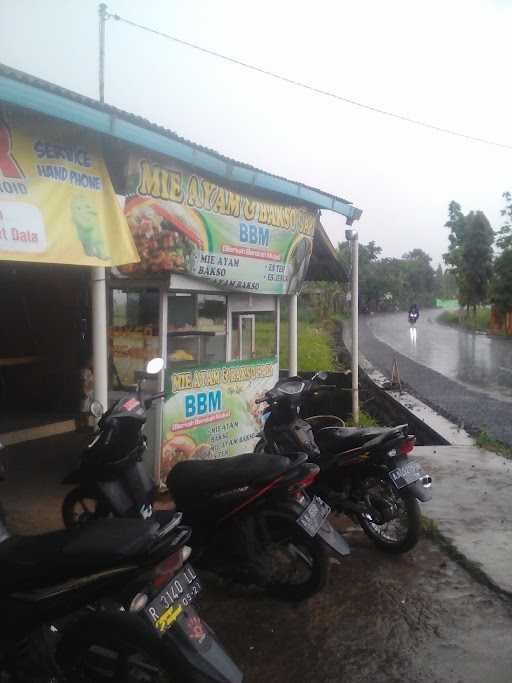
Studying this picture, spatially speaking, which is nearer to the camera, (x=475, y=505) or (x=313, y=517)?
(x=313, y=517)

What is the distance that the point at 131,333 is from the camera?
617cm

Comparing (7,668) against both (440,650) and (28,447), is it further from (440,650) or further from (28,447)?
(28,447)

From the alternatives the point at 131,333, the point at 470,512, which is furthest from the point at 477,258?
the point at 131,333

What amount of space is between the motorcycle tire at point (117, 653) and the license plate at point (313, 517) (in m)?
1.36

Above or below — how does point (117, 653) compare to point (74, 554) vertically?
below

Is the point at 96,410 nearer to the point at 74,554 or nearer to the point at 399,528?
the point at 74,554

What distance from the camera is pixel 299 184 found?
725 centimetres

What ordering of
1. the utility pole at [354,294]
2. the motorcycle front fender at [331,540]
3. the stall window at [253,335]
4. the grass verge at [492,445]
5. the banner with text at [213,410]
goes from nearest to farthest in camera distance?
the motorcycle front fender at [331,540] < the banner with text at [213,410] < the stall window at [253,335] < the grass verge at [492,445] < the utility pole at [354,294]

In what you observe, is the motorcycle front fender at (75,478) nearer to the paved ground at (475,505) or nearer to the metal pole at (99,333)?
the metal pole at (99,333)

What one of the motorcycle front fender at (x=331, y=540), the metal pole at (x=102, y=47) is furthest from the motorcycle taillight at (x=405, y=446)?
the metal pole at (x=102, y=47)

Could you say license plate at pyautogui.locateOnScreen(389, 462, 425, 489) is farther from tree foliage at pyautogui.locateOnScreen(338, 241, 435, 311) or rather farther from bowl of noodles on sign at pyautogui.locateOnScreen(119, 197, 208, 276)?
tree foliage at pyautogui.locateOnScreen(338, 241, 435, 311)

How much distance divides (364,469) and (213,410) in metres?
2.11

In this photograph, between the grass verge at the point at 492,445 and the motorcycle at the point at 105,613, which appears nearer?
the motorcycle at the point at 105,613

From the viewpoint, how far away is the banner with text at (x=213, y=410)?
18.6 feet
